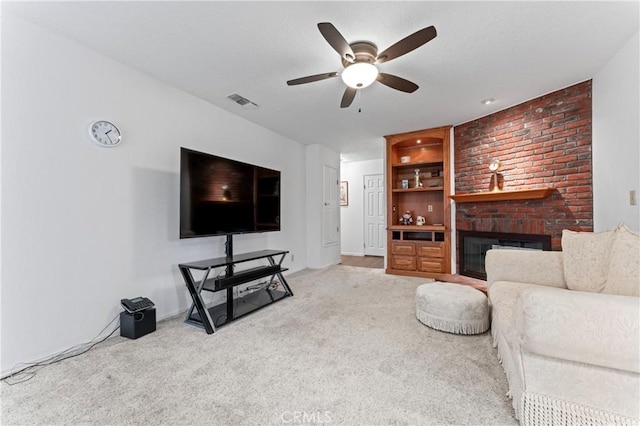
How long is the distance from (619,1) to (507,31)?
0.63 meters

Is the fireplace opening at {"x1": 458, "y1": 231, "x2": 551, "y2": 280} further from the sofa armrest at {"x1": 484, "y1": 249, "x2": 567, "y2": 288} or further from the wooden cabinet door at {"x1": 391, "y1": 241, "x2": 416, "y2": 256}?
the sofa armrest at {"x1": 484, "y1": 249, "x2": 567, "y2": 288}

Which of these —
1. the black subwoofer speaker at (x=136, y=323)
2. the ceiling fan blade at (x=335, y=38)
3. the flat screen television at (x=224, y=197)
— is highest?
the ceiling fan blade at (x=335, y=38)

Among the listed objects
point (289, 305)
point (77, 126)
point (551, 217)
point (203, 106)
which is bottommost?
point (289, 305)

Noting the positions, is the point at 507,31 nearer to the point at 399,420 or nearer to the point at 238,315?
the point at 399,420

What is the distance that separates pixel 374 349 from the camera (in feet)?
6.98

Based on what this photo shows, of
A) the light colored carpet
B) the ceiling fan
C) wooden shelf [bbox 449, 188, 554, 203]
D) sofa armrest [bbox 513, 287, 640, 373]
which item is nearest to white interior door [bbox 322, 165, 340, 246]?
wooden shelf [bbox 449, 188, 554, 203]

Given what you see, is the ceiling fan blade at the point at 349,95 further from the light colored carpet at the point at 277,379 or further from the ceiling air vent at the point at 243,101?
the light colored carpet at the point at 277,379

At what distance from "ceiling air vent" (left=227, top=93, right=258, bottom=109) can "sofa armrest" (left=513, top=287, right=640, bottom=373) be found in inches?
128

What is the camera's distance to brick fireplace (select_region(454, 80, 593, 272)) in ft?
9.76

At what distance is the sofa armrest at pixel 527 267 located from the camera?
211cm

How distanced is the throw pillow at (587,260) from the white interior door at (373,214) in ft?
16.4

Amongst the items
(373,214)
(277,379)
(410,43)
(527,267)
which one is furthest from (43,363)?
(373,214)

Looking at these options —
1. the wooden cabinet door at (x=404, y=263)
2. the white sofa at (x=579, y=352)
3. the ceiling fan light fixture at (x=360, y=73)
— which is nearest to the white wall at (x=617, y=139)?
the white sofa at (x=579, y=352)

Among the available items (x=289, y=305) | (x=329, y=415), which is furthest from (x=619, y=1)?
(x=289, y=305)
